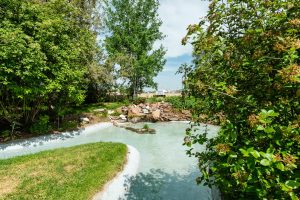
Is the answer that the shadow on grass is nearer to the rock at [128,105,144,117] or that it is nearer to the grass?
the grass

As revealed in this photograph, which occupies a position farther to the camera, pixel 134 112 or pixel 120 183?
pixel 134 112

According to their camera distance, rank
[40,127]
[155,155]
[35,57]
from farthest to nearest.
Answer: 1. [40,127]
2. [155,155]
3. [35,57]

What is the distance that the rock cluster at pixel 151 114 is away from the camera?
24.5 metres

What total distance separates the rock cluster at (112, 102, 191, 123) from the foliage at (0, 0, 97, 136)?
22.9 ft

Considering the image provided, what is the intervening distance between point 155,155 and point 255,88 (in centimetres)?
1070

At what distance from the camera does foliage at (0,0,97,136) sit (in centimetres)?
1362

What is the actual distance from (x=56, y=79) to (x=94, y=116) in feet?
26.8

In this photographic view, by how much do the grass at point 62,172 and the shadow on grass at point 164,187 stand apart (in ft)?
3.86

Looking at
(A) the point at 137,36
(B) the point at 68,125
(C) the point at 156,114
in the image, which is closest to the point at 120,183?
(B) the point at 68,125

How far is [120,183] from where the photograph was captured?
10.4 metres

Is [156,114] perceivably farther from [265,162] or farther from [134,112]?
[265,162]

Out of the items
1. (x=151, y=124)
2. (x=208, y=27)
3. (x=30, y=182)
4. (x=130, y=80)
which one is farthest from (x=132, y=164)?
(x=130, y=80)

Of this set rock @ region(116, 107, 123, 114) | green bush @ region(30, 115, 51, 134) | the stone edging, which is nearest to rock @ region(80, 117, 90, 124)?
green bush @ region(30, 115, 51, 134)

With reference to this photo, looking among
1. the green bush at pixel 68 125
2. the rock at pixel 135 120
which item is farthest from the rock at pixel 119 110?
the green bush at pixel 68 125
